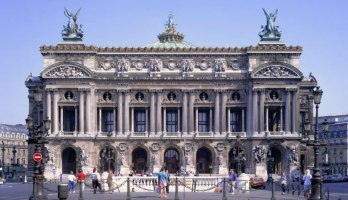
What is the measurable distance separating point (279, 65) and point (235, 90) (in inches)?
284

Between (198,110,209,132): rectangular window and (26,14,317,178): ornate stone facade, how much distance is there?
556 millimetres

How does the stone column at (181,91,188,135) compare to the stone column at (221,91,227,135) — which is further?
the stone column at (181,91,188,135)

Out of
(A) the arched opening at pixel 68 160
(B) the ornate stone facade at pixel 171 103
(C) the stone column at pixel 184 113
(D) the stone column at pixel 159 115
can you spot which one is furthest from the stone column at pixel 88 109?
(C) the stone column at pixel 184 113

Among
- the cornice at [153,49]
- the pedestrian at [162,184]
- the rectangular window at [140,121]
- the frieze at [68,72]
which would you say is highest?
the cornice at [153,49]

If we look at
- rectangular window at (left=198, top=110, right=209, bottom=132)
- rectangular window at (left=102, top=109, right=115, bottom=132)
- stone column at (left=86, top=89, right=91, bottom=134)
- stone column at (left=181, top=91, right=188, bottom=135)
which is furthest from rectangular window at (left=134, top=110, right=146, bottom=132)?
rectangular window at (left=198, top=110, right=209, bottom=132)

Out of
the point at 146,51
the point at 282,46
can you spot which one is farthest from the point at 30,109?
the point at 282,46

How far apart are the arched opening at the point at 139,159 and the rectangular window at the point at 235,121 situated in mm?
13310

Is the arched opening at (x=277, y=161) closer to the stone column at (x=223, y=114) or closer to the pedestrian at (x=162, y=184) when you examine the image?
the stone column at (x=223, y=114)

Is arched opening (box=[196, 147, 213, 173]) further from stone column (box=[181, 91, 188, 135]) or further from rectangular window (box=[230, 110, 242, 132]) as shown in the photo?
rectangular window (box=[230, 110, 242, 132])

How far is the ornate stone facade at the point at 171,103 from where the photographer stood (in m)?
109

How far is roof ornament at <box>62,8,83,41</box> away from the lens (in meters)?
112

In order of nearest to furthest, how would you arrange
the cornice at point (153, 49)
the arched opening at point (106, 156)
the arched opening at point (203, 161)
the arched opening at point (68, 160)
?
the arched opening at point (106, 156) < the cornice at point (153, 49) < the arched opening at point (68, 160) < the arched opening at point (203, 161)

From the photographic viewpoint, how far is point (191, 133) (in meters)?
110

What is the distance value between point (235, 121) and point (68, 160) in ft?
81.7
